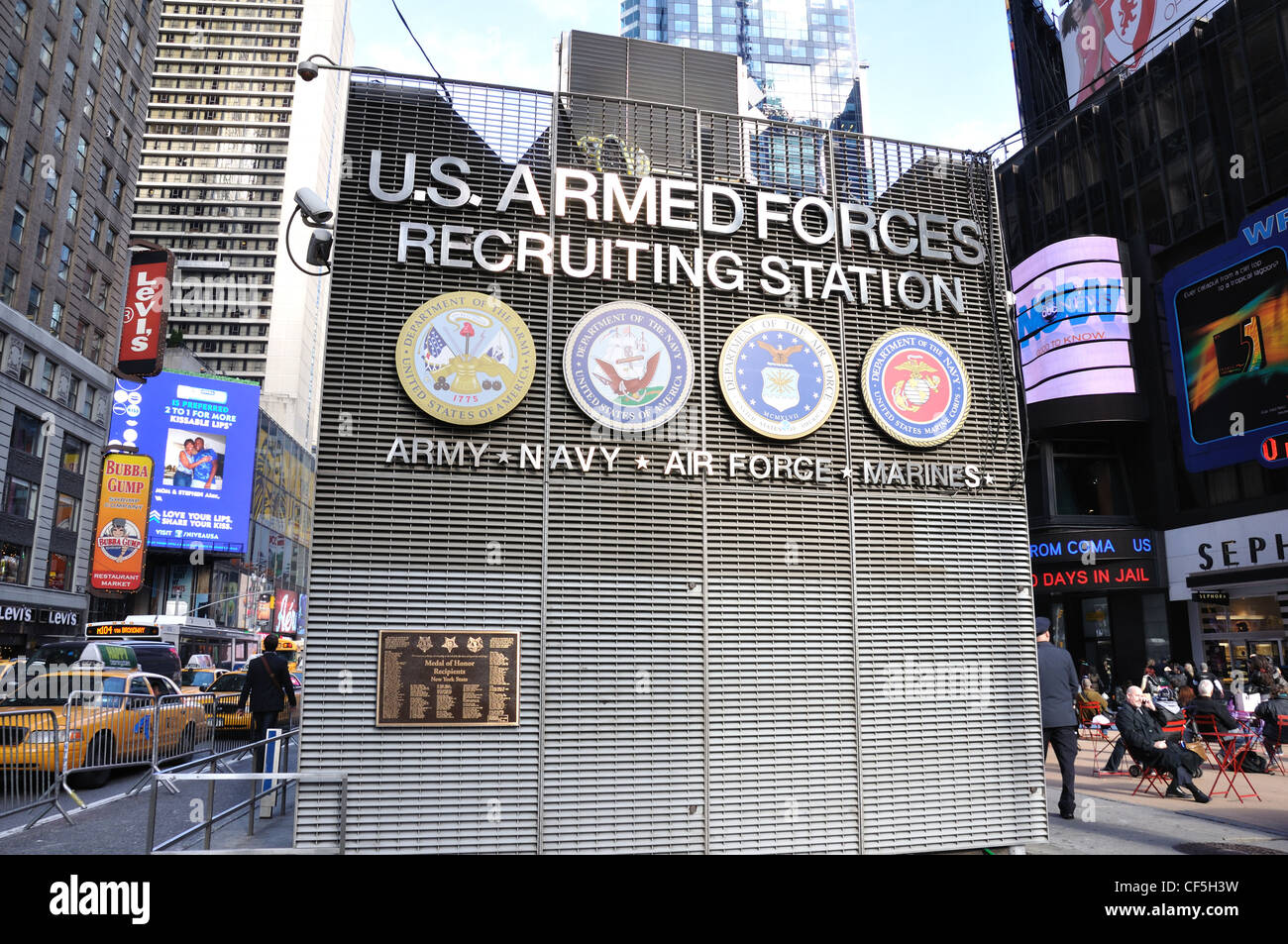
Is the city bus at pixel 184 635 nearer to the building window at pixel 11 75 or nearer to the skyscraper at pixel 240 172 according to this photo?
the building window at pixel 11 75

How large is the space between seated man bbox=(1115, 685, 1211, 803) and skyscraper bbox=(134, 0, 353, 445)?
111 metres

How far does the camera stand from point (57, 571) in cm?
4041

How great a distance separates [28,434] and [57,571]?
22.1 feet

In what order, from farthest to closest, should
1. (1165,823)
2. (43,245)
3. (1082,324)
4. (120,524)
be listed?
(120,524), (43,245), (1082,324), (1165,823)

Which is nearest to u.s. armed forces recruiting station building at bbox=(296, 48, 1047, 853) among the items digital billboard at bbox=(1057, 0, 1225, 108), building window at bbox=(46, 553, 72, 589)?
digital billboard at bbox=(1057, 0, 1225, 108)

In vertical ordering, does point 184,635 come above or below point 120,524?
below

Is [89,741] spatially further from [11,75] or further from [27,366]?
[11,75]

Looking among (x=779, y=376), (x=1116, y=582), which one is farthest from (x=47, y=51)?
(x=1116, y=582)

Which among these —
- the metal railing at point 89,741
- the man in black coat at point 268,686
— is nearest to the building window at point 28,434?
the metal railing at point 89,741

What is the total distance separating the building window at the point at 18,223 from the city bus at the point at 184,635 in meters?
16.7

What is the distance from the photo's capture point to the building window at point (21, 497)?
36250 millimetres

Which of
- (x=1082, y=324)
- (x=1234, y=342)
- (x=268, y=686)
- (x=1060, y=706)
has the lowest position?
(x=1060, y=706)

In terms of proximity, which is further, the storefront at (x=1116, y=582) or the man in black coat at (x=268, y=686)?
the storefront at (x=1116, y=582)
